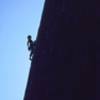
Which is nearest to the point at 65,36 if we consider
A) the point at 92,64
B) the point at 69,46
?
the point at 69,46

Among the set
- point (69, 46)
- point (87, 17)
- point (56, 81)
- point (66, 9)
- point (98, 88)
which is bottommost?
point (98, 88)

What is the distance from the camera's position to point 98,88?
25.8 feet

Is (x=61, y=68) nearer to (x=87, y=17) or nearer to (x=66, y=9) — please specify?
(x=87, y=17)

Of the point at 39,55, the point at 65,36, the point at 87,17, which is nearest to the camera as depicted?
the point at 87,17

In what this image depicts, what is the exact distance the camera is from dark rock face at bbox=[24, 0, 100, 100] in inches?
334

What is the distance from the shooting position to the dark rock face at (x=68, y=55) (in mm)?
8484

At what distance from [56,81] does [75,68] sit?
0.99m

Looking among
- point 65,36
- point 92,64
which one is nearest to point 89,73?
point 92,64

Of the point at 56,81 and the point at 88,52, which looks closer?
the point at 88,52

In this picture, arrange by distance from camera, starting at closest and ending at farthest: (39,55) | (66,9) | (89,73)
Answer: (89,73)
(66,9)
(39,55)

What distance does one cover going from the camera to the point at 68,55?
31.4 ft

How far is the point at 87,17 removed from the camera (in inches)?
374

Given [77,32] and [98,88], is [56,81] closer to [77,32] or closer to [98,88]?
[77,32]

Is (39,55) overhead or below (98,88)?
overhead
